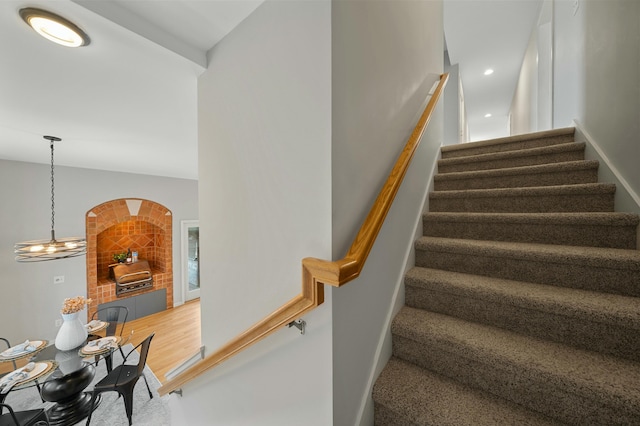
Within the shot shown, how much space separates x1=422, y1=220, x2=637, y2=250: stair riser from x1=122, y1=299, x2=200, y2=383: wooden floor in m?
3.78

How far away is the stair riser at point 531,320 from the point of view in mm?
906

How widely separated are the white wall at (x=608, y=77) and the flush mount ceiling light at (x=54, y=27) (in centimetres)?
279

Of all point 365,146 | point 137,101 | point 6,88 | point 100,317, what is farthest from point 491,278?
point 100,317

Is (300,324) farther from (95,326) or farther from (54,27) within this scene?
(95,326)

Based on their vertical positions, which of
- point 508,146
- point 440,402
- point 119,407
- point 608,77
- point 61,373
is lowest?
point 119,407

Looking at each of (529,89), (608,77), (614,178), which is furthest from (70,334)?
(529,89)

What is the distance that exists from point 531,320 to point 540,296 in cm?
11

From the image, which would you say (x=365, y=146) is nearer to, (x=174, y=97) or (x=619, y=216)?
(x=619, y=216)

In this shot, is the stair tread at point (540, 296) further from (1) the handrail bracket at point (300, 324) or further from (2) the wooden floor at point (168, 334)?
(2) the wooden floor at point (168, 334)

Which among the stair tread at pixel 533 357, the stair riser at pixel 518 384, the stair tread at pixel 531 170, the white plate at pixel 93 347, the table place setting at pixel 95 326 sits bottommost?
the table place setting at pixel 95 326

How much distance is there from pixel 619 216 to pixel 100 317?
6478 mm

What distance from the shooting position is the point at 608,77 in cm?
150

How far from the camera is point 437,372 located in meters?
1.08

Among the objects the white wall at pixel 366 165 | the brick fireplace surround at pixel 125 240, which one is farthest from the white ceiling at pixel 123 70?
the brick fireplace surround at pixel 125 240
